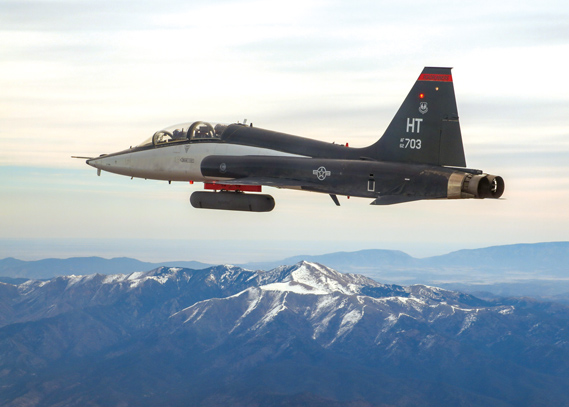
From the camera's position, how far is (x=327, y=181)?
4069 cm

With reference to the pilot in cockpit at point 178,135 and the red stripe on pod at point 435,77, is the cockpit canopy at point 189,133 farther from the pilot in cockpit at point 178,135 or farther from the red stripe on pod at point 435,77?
the red stripe on pod at point 435,77

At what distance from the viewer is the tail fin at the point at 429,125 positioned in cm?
3816

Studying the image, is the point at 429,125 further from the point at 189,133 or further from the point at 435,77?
the point at 189,133

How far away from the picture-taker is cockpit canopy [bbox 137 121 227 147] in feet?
150

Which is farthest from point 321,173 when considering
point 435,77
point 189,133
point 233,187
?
point 189,133

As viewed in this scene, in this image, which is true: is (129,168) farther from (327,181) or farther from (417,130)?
(417,130)

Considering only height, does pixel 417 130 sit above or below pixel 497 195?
above

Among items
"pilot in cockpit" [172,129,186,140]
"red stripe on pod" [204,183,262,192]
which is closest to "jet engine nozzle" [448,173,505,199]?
"red stripe on pod" [204,183,262,192]

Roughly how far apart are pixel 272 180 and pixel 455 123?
10990 millimetres

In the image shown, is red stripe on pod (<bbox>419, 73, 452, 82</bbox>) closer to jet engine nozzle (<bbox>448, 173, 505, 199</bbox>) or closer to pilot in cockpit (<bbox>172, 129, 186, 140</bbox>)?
jet engine nozzle (<bbox>448, 173, 505, 199</bbox>)

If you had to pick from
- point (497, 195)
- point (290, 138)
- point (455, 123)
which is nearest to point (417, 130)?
point (455, 123)

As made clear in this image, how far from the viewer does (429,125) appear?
127 feet

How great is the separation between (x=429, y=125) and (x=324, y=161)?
6316 millimetres

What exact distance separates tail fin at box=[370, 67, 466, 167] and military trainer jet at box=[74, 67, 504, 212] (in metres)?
0.05
